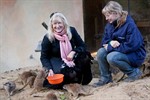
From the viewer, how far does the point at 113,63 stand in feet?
18.5

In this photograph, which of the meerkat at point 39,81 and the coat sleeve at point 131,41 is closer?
the coat sleeve at point 131,41

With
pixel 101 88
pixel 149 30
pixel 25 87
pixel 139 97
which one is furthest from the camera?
pixel 149 30

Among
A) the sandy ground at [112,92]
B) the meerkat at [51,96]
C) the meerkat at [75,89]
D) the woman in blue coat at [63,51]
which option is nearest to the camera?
the sandy ground at [112,92]

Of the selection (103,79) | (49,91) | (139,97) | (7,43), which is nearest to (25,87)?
(49,91)

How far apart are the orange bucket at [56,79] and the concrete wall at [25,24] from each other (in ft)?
9.82

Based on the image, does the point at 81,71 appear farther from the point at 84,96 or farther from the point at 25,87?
the point at 25,87

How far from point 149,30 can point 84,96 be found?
10.9 feet

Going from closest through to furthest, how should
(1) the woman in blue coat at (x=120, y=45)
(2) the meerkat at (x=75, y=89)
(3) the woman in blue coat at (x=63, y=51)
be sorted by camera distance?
(2) the meerkat at (x=75, y=89), (1) the woman in blue coat at (x=120, y=45), (3) the woman in blue coat at (x=63, y=51)

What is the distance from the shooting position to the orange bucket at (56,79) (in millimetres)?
5523

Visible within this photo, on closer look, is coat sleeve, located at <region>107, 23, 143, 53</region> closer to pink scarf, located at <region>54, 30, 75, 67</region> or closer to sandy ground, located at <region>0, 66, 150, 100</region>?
sandy ground, located at <region>0, 66, 150, 100</region>

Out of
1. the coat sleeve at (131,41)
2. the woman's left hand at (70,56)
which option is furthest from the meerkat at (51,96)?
the coat sleeve at (131,41)

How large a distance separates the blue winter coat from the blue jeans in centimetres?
6

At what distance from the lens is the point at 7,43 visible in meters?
8.78

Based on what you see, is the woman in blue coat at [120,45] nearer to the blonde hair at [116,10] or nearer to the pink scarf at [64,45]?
the blonde hair at [116,10]
